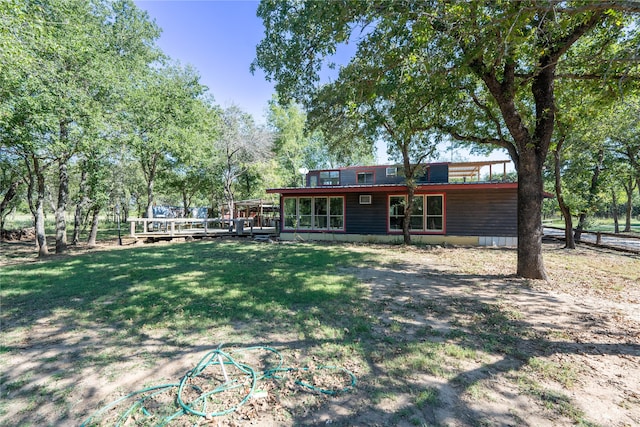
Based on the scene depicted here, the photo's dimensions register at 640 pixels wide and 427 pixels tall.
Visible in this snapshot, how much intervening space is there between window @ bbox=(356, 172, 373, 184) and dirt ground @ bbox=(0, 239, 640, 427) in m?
12.8

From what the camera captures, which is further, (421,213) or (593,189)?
(421,213)

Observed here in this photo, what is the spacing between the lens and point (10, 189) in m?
14.6

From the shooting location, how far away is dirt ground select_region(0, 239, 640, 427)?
208cm

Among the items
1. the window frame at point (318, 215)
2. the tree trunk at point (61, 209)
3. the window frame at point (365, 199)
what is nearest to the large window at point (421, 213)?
the window frame at point (365, 199)

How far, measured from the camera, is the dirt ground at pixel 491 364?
2.08 metres

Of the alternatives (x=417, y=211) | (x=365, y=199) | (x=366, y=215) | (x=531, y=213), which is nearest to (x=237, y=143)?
(x=365, y=199)

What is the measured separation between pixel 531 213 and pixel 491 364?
4.40m

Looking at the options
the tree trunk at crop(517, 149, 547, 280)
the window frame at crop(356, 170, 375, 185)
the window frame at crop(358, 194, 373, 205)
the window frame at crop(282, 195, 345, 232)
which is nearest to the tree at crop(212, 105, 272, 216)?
the window frame at crop(282, 195, 345, 232)

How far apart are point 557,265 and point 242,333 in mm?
8695

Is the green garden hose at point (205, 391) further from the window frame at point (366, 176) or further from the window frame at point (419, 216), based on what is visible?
the window frame at point (366, 176)

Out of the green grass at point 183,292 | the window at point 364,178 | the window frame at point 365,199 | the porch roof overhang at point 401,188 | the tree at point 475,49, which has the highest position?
the tree at point 475,49

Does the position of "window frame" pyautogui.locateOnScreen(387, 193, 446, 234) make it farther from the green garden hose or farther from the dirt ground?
the green garden hose

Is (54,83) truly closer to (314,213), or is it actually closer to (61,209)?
(61,209)

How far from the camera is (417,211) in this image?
42.6 feet
